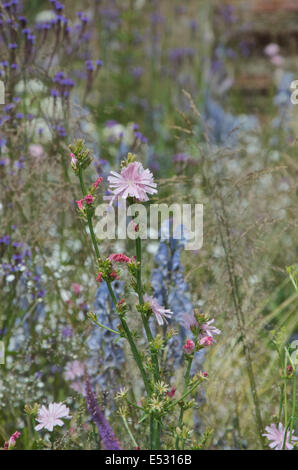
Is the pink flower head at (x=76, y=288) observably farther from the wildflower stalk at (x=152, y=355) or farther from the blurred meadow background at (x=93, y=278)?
the wildflower stalk at (x=152, y=355)

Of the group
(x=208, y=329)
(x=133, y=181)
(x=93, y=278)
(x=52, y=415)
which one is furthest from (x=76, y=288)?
(x=133, y=181)

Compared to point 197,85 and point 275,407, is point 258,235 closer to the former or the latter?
point 275,407

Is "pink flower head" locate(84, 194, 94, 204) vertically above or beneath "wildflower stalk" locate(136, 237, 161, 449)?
above

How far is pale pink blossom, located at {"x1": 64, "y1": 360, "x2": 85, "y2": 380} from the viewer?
1.87 m

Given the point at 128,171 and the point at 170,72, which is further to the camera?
the point at 170,72

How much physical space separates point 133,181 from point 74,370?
3.08 ft

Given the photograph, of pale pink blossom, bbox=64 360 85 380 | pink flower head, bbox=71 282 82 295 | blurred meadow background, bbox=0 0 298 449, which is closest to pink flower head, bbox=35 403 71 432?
blurred meadow background, bbox=0 0 298 449

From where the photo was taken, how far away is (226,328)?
188 centimetres

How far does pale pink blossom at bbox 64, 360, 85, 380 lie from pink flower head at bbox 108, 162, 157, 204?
89 centimetres

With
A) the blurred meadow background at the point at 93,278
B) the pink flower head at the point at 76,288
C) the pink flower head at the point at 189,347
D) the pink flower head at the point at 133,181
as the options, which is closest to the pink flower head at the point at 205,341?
the pink flower head at the point at 189,347

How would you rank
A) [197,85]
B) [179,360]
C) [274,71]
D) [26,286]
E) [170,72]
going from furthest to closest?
[274,71]
[170,72]
[197,85]
[26,286]
[179,360]

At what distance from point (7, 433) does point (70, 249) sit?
2.42 ft

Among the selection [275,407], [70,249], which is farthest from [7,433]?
[275,407]

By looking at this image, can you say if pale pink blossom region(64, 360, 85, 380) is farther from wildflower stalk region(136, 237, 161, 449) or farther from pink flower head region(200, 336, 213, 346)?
pink flower head region(200, 336, 213, 346)
